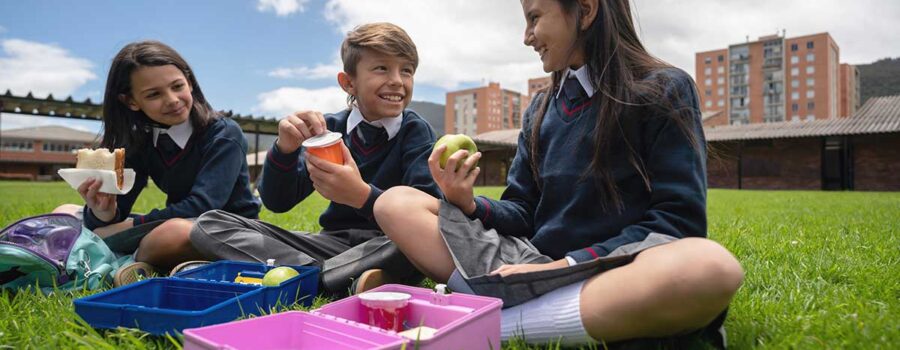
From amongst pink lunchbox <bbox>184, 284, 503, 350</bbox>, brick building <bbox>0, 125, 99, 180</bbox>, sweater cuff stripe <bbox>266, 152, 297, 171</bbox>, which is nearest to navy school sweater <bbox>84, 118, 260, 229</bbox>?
sweater cuff stripe <bbox>266, 152, 297, 171</bbox>

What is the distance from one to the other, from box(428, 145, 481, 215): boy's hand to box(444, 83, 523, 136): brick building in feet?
245

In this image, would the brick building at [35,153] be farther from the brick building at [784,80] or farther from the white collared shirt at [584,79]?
the brick building at [784,80]

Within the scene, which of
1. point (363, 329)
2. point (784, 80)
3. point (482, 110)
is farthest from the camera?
point (482, 110)

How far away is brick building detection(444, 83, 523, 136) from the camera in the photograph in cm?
7712

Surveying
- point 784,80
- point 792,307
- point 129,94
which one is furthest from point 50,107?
point 784,80

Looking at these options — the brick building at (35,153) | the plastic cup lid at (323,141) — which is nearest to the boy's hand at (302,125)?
the plastic cup lid at (323,141)

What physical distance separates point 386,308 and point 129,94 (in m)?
1.87

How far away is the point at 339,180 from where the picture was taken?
65.8 inches

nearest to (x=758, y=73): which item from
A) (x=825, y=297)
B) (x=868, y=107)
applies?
(x=868, y=107)

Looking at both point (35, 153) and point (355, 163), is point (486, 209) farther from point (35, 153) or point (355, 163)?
point (35, 153)

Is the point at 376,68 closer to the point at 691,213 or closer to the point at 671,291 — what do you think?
the point at 691,213

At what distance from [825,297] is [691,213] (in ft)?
2.30

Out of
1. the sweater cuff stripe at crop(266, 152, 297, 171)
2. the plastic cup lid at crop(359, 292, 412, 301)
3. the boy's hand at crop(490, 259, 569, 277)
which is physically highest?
the sweater cuff stripe at crop(266, 152, 297, 171)

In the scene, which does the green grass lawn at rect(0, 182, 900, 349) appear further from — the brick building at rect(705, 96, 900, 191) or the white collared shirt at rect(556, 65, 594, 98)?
the brick building at rect(705, 96, 900, 191)
